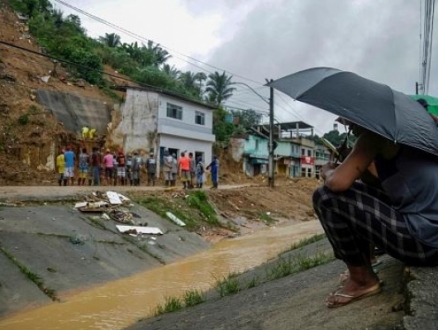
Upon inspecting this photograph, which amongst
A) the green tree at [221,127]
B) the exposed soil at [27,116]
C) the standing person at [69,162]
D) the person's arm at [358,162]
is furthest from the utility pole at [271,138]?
the person's arm at [358,162]

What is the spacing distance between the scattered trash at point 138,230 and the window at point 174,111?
21146mm

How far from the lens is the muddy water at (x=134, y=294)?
267 inches

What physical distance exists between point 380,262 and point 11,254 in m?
7.11

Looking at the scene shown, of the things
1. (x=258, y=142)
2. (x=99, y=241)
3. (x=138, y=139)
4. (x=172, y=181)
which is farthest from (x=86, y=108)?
(x=99, y=241)

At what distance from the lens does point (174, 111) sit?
3428 centimetres

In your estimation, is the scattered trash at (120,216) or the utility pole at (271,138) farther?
the utility pole at (271,138)

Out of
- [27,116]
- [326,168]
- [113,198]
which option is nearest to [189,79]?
[27,116]

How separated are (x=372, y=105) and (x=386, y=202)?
1.93 ft

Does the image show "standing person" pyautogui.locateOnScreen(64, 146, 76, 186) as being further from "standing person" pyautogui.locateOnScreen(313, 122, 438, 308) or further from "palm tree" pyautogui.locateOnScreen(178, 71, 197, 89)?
"palm tree" pyautogui.locateOnScreen(178, 71, 197, 89)

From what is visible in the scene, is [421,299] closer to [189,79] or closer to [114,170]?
[114,170]

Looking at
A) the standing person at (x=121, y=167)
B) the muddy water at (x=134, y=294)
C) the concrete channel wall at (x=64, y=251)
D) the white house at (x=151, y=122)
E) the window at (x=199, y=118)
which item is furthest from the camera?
the window at (x=199, y=118)

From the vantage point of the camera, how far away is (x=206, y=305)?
484 cm

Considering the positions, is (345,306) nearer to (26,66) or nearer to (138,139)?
(138,139)

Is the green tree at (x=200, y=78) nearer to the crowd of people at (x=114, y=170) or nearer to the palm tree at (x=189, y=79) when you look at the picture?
the palm tree at (x=189, y=79)
